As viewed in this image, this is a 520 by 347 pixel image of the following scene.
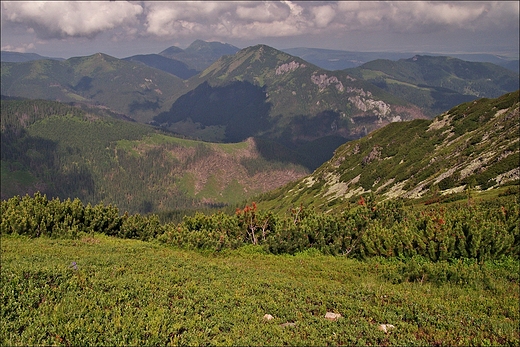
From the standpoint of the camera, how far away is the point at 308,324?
42.5 feet

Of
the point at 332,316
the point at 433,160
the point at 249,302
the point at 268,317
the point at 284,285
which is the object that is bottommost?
the point at 433,160

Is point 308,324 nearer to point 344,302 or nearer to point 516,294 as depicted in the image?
point 344,302

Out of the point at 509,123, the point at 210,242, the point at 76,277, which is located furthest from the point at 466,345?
the point at 509,123

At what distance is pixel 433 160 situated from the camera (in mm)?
97000

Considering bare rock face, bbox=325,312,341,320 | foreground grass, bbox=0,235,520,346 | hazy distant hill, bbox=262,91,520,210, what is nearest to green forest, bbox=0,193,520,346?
foreground grass, bbox=0,235,520,346

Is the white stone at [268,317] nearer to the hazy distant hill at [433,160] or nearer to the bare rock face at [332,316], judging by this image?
the bare rock face at [332,316]

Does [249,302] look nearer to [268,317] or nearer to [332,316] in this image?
[268,317]

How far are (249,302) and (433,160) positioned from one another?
9951 centimetres

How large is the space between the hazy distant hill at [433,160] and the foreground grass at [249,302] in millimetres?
34645

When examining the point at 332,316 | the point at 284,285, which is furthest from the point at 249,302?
the point at 332,316

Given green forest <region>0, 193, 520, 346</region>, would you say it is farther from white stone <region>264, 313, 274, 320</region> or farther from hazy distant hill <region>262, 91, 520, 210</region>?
hazy distant hill <region>262, 91, 520, 210</region>

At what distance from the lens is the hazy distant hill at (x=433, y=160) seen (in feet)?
208

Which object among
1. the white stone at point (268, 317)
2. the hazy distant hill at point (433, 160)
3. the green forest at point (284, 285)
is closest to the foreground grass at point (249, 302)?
the green forest at point (284, 285)

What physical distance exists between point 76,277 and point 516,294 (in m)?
23.9
